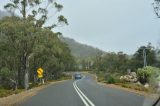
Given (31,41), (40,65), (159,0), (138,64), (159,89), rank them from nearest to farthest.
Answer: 1. (159,89)
2. (159,0)
3. (31,41)
4. (40,65)
5. (138,64)

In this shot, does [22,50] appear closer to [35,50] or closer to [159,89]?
[35,50]

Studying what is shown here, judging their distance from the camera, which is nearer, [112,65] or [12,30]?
[12,30]

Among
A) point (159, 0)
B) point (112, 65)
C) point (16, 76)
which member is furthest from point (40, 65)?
point (159, 0)

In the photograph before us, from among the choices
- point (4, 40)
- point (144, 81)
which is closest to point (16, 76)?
point (4, 40)

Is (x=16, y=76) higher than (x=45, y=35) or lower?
lower

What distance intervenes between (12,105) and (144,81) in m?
34.1

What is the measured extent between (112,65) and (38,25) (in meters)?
70.1

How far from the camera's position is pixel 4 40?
5931 cm

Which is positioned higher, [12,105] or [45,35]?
[45,35]

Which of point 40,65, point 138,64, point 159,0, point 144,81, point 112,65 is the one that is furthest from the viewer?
point 112,65

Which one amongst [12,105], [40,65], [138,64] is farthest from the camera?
[138,64]

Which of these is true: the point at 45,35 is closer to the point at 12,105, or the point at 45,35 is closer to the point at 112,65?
the point at 12,105

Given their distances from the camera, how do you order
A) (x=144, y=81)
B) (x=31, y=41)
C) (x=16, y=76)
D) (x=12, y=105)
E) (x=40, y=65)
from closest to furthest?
1. (x=12, y=105)
2. (x=144, y=81)
3. (x=31, y=41)
4. (x=16, y=76)
5. (x=40, y=65)

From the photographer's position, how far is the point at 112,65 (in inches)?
5037
